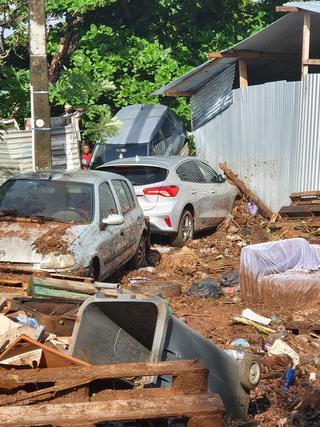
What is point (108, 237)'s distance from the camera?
398 inches

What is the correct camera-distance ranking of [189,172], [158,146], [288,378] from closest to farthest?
[288,378], [189,172], [158,146]

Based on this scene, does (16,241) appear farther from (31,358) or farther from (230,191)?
(230,191)

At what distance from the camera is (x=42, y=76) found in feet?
40.3

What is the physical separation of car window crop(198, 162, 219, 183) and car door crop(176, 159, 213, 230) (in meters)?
0.23

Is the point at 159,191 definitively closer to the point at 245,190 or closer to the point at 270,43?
the point at 245,190

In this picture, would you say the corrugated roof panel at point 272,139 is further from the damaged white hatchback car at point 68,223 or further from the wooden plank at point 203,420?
the wooden plank at point 203,420

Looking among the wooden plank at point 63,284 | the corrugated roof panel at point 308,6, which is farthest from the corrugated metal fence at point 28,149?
the wooden plank at point 63,284

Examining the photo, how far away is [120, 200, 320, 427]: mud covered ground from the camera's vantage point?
6.21 meters

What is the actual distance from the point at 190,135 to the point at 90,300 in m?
16.7

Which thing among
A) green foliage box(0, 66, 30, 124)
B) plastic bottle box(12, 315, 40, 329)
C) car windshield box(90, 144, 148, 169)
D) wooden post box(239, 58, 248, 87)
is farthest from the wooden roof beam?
plastic bottle box(12, 315, 40, 329)

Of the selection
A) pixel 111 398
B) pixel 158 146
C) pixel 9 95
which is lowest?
pixel 111 398

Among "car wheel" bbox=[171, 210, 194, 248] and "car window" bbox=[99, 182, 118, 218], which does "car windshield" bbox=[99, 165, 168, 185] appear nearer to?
"car wheel" bbox=[171, 210, 194, 248]

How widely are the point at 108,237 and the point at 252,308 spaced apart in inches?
82.2

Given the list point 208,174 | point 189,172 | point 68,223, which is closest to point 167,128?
point 208,174
